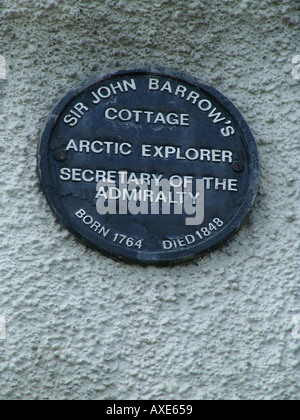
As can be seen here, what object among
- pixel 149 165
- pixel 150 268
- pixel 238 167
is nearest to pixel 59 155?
pixel 149 165

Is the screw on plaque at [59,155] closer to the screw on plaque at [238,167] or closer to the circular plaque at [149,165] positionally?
the circular plaque at [149,165]

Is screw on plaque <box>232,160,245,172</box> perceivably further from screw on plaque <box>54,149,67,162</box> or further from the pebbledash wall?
screw on plaque <box>54,149,67,162</box>

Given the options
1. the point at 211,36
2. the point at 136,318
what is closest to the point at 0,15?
the point at 211,36

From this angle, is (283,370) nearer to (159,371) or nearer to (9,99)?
(159,371)

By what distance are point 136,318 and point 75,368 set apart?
0.77 feet

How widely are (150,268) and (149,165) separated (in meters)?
0.35

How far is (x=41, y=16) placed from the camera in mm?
2238

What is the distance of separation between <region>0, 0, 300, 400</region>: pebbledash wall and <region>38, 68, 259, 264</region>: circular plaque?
48 mm

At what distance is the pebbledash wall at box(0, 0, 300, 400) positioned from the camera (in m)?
1.99

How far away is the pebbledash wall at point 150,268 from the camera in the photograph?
78.4 inches

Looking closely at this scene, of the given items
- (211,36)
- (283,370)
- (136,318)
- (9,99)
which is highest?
(211,36)

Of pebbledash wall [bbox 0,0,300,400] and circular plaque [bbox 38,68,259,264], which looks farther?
circular plaque [bbox 38,68,259,264]

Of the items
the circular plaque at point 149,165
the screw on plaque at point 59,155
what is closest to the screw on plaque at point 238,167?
the circular plaque at point 149,165

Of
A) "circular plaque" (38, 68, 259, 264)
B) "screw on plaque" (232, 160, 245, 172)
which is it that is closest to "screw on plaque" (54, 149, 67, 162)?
"circular plaque" (38, 68, 259, 264)
